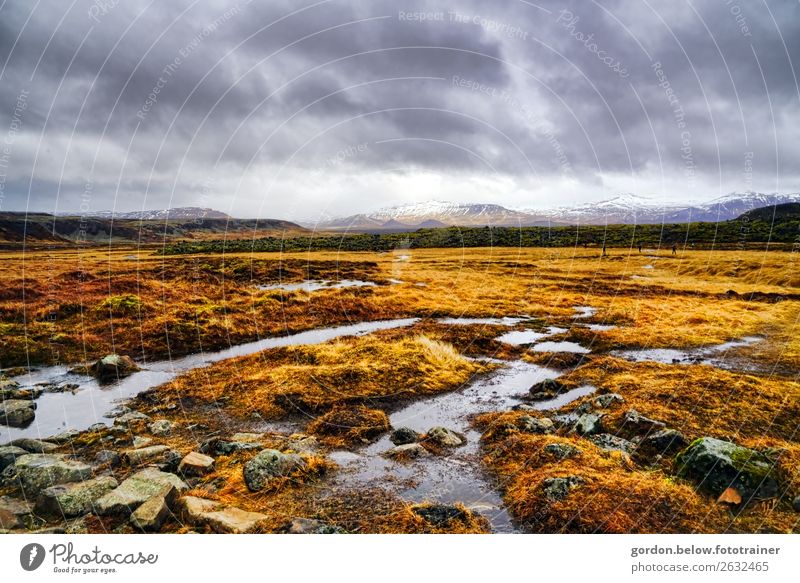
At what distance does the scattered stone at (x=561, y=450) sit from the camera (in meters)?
10.3

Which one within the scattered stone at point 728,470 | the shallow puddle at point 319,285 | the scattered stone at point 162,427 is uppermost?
the shallow puddle at point 319,285

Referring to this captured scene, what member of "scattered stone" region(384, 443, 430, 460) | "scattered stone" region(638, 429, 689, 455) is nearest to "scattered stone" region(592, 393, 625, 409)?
"scattered stone" region(638, 429, 689, 455)

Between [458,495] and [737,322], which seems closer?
[458,495]

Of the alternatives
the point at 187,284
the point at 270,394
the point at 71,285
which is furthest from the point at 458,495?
the point at 71,285

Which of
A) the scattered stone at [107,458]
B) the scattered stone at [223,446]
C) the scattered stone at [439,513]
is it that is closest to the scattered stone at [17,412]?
the scattered stone at [107,458]

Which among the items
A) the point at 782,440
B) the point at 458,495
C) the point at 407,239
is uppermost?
the point at 407,239

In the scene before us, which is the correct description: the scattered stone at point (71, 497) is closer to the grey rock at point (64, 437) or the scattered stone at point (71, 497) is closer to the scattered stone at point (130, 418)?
the grey rock at point (64, 437)

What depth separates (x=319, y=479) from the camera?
32.3 feet

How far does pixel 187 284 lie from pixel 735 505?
41.1 meters

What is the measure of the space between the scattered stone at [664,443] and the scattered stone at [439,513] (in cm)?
543

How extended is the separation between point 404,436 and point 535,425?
12.8ft

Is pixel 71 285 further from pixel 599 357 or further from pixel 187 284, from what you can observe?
pixel 599 357

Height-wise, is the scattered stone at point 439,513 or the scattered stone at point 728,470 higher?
the scattered stone at point 728,470

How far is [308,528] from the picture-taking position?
8094 mm
